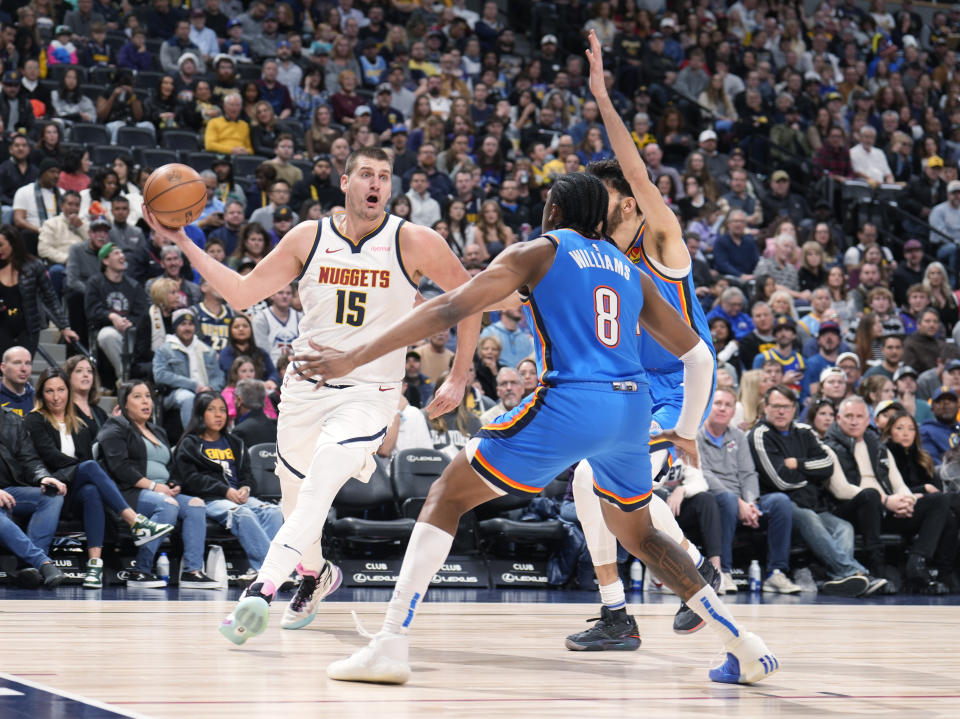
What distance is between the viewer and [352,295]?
6008 millimetres

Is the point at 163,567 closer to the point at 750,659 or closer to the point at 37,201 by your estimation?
the point at 37,201

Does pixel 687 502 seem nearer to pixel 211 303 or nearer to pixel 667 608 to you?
pixel 667 608

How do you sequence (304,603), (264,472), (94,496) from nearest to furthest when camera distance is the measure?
1. (304,603)
2. (94,496)
3. (264,472)

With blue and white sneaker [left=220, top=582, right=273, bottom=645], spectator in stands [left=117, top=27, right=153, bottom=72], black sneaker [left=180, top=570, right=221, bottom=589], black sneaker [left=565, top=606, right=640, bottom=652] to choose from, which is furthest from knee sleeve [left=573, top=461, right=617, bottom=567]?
spectator in stands [left=117, top=27, right=153, bottom=72]

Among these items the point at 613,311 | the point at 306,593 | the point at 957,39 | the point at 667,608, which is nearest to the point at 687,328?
the point at 613,311

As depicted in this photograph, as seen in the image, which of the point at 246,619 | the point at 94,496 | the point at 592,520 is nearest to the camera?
the point at 246,619

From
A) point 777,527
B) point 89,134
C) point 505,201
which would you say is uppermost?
point 89,134

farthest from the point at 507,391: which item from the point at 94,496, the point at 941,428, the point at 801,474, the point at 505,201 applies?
the point at 505,201

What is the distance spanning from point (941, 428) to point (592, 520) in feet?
24.7

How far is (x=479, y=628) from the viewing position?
271 inches

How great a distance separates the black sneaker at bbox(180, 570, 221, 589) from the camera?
30.6ft

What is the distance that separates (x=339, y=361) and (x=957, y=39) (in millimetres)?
23687

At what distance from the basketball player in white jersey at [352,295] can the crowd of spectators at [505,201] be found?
386cm

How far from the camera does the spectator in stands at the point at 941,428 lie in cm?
1243
